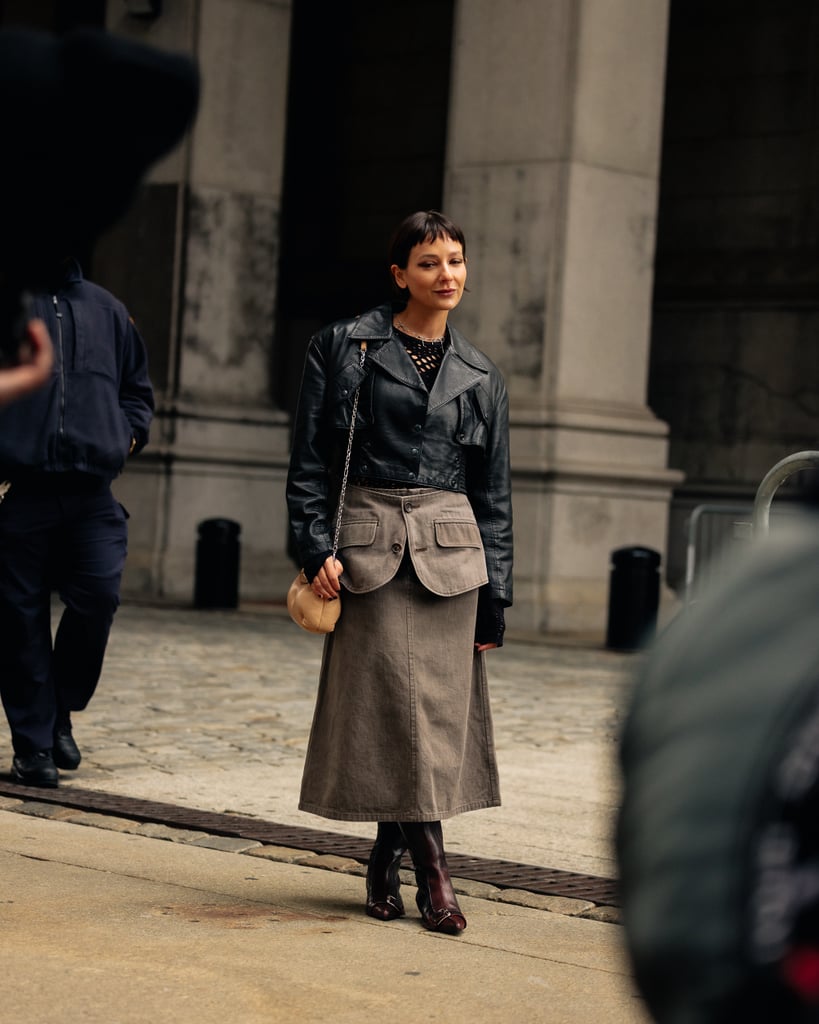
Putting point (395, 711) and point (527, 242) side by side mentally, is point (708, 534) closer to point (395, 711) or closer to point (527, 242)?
point (527, 242)

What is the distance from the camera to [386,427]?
535 cm

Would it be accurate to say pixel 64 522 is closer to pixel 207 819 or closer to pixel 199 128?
pixel 207 819

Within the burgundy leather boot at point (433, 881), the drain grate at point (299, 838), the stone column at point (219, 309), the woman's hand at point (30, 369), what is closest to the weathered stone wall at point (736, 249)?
the stone column at point (219, 309)

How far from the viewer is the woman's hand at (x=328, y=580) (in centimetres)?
521

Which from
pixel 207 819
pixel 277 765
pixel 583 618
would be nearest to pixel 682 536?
pixel 583 618

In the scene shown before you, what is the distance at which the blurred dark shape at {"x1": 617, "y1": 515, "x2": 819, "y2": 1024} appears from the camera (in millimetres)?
1512

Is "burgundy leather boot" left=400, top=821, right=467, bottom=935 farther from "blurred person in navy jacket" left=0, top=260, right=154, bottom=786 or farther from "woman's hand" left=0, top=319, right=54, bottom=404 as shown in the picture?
"woman's hand" left=0, top=319, right=54, bottom=404

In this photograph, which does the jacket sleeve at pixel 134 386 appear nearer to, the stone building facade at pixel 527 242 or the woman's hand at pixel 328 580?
the woman's hand at pixel 328 580

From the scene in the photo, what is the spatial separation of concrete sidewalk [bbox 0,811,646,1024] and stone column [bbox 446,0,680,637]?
9474 millimetres

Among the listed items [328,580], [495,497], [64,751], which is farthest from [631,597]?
[328,580]

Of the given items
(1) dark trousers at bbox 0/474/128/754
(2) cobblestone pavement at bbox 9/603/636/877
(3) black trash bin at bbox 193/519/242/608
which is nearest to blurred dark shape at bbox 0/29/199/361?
(2) cobblestone pavement at bbox 9/603/636/877

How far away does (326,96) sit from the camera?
22.5 metres

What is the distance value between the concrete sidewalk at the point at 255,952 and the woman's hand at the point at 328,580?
882 mm

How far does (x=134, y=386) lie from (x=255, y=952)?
3.10 m
